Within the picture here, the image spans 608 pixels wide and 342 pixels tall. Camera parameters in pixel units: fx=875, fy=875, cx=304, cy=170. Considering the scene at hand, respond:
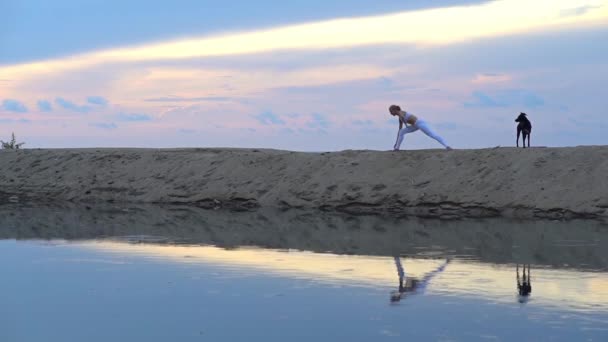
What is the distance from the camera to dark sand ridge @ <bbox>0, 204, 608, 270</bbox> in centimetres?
1417

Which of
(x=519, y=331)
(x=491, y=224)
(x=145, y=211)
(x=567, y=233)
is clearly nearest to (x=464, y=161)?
(x=491, y=224)

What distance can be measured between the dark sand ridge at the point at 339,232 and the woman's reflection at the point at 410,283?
5.04ft

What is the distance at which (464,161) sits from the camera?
24.1 metres

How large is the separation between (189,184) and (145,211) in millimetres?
3751

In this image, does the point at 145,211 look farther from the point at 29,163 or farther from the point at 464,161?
the point at 29,163

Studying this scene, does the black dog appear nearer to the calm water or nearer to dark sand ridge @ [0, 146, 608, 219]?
dark sand ridge @ [0, 146, 608, 219]

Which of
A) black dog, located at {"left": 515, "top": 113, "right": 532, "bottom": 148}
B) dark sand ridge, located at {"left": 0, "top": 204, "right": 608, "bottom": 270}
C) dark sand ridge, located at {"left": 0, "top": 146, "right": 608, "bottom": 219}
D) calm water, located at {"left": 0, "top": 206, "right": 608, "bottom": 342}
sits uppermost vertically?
black dog, located at {"left": 515, "top": 113, "right": 532, "bottom": 148}

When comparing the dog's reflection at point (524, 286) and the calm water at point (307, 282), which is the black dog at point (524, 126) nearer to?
the calm water at point (307, 282)

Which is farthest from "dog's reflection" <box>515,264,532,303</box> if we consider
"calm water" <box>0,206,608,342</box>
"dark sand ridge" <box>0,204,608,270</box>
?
"dark sand ridge" <box>0,204,608,270</box>

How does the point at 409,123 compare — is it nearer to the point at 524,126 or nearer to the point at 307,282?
the point at 524,126

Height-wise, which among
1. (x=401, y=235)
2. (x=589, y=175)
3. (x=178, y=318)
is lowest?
(x=178, y=318)

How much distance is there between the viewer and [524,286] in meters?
10.5

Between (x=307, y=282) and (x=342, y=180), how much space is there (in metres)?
14.1

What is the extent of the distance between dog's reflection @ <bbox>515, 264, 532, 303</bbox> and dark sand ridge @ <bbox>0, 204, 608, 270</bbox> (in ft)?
3.36
